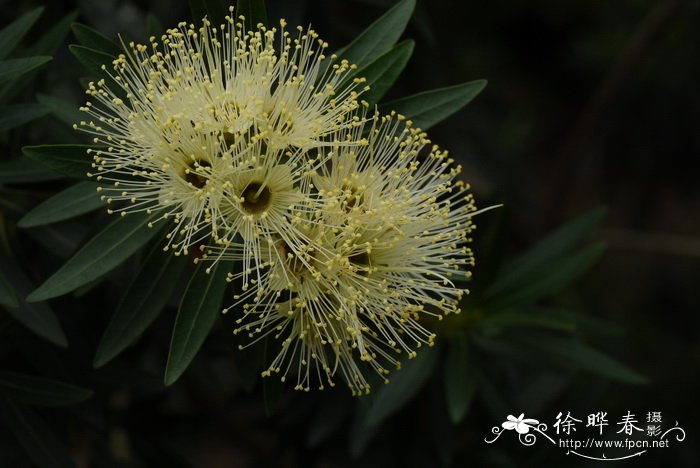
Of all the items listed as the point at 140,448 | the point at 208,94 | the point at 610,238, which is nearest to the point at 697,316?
the point at 610,238

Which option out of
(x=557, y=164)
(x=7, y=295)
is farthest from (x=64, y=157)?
(x=557, y=164)

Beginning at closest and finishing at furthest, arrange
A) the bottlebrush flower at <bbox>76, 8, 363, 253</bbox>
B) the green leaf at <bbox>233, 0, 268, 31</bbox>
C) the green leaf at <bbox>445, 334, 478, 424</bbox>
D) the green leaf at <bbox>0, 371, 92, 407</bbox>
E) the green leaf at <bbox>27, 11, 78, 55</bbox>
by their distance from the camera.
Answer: the bottlebrush flower at <bbox>76, 8, 363, 253</bbox>
the green leaf at <bbox>233, 0, 268, 31</bbox>
the green leaf at <bbox>0, 371, 92, 407</bbox>
the green leaf at <bbox>27, 11, 78, 55</bbox>
the green leaf at <bbox>445, 334, 478, 424</bbox>

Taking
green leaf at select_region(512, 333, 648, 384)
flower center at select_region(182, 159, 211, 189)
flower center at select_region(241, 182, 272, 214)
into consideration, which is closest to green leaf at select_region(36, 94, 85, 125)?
flower center at select_region(182, 159, 211, 189)

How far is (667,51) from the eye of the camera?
195 inches

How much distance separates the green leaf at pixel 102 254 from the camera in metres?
2.01

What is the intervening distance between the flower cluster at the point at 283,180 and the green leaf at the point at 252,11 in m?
0.08

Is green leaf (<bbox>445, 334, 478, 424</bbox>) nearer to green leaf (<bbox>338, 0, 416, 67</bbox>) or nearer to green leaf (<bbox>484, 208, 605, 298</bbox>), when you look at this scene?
green leaf (<bbox>484, 208, 605, 298</bbox>)

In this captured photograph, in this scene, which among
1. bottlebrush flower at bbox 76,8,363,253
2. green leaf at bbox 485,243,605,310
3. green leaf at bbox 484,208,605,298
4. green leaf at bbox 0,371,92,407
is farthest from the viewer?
green leaf at bbox 484,208,605,298

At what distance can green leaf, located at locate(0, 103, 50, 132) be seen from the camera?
2.25m

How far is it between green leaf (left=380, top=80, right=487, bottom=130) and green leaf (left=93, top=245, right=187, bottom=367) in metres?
0.82

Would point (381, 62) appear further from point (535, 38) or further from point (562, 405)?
point (535, 38)

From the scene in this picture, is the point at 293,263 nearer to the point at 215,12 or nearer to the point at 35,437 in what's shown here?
the point at 215,12

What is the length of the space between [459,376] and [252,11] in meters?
1.55

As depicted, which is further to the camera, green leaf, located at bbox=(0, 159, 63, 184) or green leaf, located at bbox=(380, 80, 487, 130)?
green leaf, located at bbox=(0, 159, 63, 184)
